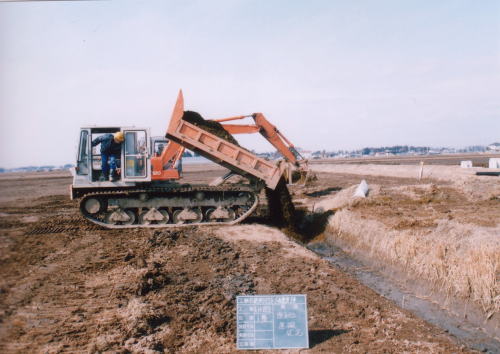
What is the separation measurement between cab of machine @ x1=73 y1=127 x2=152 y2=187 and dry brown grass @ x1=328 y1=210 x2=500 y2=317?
19.8 ft

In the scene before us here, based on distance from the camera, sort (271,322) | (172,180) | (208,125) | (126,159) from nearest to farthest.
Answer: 1. (271,322)
2. (126,159)
3. (208,125)
4. (172,180)

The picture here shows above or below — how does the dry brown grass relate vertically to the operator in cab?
below

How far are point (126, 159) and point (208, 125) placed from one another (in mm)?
2516

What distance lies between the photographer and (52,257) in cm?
853

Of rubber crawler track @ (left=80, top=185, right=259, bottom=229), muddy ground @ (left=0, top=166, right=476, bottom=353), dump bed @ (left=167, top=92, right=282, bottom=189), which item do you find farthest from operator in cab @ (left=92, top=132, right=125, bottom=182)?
muddy ground @ (left=0, top=166, right=476, bottom=353)

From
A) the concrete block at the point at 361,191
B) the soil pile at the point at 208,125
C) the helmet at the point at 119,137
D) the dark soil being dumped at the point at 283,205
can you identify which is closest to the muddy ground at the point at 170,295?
the dark soil being dumped at the point at 283,205

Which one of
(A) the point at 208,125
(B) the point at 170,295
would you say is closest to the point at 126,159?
(A) the point at 208,125

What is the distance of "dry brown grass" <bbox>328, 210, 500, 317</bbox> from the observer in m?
6.04

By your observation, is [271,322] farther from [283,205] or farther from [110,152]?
[110,152]

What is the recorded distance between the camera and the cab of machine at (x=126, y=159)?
1109 centimetres

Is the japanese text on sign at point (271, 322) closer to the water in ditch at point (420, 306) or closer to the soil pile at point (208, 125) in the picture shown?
the water in ditch at point (420, 306)

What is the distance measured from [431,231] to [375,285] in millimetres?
1877

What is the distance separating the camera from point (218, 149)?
11.2 metres

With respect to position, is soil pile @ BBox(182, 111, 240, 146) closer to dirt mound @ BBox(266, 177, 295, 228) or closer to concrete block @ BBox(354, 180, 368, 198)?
dirt mound @ BBox(266, 177, 295, 228)
